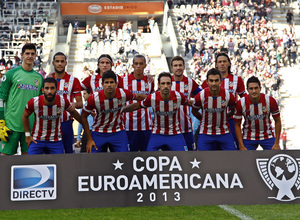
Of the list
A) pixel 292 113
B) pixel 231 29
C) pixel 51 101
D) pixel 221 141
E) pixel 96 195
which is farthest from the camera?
pixel 231 29

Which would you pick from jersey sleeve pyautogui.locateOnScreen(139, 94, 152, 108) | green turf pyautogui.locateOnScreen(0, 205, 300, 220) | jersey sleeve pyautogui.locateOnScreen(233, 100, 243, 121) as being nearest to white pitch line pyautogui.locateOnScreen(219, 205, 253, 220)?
green turf pyautogui.locateOnScreen(0, 205, 300, 220)

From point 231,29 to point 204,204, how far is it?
23351 mm

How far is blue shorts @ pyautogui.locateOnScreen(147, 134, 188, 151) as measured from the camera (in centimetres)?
716

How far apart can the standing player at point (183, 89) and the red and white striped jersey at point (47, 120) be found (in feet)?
6.02

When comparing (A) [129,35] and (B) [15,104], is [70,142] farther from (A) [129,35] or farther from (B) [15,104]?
(A) [129,35]

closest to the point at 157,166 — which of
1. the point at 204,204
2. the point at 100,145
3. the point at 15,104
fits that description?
the point at 204,204

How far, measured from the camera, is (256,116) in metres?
7.41

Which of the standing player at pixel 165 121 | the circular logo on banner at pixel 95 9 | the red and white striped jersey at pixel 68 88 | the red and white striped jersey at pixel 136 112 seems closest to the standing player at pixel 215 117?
the standing player at pixel 165 121

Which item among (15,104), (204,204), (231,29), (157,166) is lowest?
(204,204)

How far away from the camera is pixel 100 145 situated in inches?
279

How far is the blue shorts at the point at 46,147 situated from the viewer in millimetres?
6840

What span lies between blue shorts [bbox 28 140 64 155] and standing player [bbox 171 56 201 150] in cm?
189

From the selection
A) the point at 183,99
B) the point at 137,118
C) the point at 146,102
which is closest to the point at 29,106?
the point at 146,102

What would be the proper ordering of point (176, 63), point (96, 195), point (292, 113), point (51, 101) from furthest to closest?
point (292, 113) < point (176, 63) < point (51, 101) < point (96, 195)
